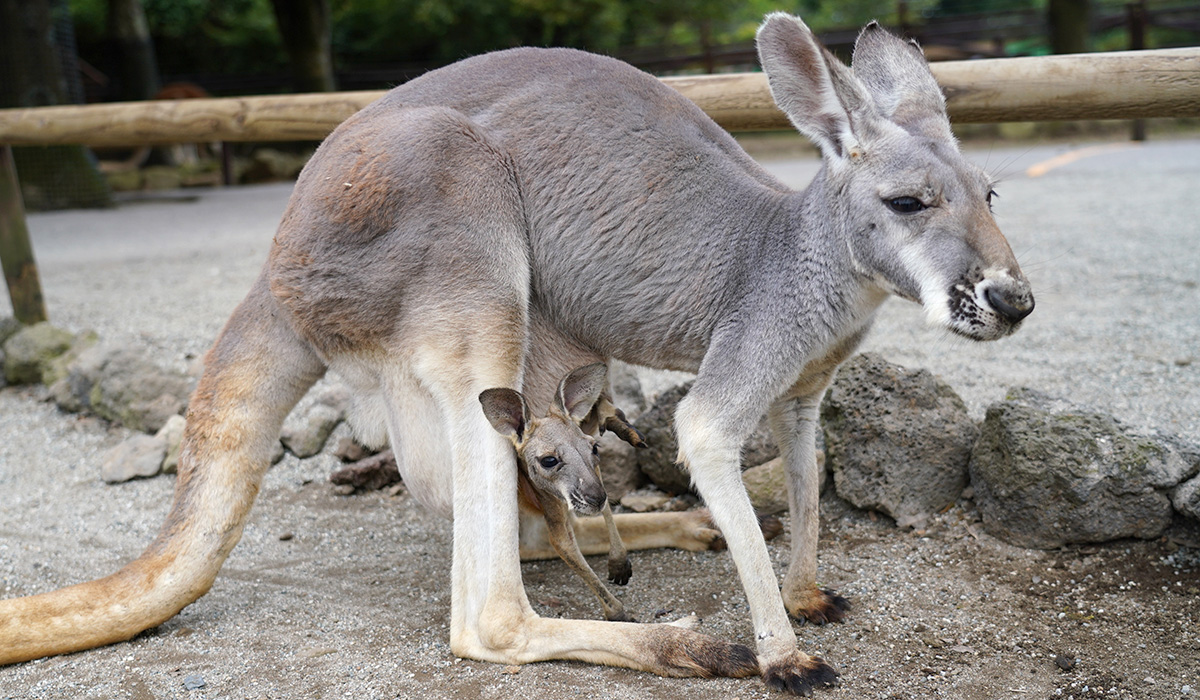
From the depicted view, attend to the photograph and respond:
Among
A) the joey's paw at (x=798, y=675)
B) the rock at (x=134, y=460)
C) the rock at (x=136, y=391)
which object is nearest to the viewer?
the joey's paw at (x=798, y=675)

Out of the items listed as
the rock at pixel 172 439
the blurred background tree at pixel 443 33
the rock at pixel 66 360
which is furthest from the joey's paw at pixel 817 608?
the blurred background tree at pixel 443 33

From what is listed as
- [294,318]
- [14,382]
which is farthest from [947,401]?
[14,382]

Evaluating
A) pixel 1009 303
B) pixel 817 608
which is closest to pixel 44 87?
pixel 817 608

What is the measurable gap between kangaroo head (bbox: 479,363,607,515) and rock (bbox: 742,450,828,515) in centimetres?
96

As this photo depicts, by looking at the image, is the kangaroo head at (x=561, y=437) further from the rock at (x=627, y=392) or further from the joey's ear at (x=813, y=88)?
the rock at (x=627, y=392)

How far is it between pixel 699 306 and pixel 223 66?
21329 mm

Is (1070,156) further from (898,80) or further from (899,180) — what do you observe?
(899,180)

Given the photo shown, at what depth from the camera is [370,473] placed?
4402 millimetres

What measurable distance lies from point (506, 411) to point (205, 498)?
3.22 feet

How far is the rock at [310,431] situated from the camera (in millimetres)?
4711

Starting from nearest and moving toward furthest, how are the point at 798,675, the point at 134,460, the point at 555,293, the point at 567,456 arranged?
the point at 798,675, the point at 567,456, the point at 555,293, the point at 134,460

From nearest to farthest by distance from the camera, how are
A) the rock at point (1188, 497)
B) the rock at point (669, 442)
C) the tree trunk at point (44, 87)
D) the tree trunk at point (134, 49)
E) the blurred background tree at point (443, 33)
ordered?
1. the rock at point (1188, 497)
2. the rock at point (669, 442)
3. the tree trunk at point (44, 87)
4. the tree trunk at point (134, 49)
5. the blurred background tree at point (443, 33)

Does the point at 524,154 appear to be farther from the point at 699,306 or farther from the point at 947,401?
the point at 947,401

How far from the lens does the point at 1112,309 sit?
19.8ft
